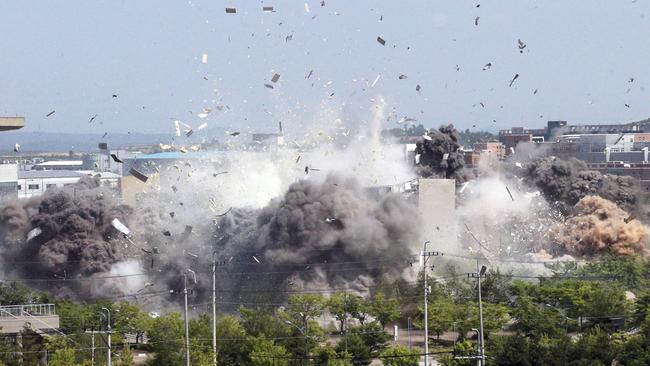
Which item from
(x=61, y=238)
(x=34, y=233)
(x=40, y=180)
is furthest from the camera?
(x=40, y=180)

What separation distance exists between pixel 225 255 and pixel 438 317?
14519 mm

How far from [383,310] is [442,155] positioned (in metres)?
19.5

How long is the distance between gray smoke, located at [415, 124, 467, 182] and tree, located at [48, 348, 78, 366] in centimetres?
3156

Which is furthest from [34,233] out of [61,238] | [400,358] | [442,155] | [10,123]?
[10,123]

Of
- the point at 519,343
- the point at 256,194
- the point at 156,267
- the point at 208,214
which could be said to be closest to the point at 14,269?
the point at 156,267

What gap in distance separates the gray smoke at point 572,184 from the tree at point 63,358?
3477 centimetres

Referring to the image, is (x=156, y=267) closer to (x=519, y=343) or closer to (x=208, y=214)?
(x=208, y=214)

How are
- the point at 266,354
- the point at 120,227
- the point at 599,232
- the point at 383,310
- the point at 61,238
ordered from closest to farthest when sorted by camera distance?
the point at 266,354 < the point at 383,310 < the point at 61,238 < the point at 120,227 < the point at 599,232

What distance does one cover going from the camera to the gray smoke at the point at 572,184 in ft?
210

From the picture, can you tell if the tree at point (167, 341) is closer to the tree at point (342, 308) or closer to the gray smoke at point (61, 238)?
the tree at point (342, 308)

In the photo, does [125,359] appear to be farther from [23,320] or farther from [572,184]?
[572,184]

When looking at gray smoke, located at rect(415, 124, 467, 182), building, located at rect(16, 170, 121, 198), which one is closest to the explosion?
gray smoke, located at rect(415, 124, 467, 182)

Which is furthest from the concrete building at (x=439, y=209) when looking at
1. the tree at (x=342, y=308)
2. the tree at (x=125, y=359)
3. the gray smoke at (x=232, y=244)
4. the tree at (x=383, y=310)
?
the tree at (x=125, y=359)

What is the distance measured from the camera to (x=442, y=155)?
6378 centimetres
